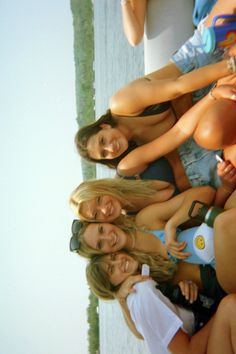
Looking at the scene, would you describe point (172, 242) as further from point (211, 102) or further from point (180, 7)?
point (180, 7)

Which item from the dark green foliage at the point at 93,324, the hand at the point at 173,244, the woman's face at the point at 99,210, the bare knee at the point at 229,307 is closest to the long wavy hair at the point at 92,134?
the woman's face at the point at 99,210

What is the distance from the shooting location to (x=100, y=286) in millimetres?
1951

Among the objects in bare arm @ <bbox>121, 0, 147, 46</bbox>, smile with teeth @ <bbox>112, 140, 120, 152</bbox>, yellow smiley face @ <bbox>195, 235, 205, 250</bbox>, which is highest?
bare arm @ <bbox>121, 0, 147, 46</bbox>

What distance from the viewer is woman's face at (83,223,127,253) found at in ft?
6.50

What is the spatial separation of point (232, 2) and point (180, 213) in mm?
1027

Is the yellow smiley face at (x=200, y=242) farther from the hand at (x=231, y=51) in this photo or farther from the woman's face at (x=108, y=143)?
the hand at (x=231, y=51)

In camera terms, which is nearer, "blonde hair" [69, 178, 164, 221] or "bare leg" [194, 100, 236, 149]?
"bare leg" [194, 100, 236, 149]

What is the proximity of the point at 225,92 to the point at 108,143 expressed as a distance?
63 centimetres

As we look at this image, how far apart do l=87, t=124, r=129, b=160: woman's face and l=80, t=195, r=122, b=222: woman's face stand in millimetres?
232

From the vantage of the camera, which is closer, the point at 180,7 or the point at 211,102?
the point at 211,102

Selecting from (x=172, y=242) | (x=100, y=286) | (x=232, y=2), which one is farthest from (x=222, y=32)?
(x=100, y=286)

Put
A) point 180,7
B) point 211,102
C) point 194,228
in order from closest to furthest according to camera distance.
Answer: point 211,102 → point 194,228 → point 180,7

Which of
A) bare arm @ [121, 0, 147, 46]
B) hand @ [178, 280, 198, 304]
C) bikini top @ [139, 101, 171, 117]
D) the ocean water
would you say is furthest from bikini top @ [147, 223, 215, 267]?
bare arm @ [121, 0, 147, 46]

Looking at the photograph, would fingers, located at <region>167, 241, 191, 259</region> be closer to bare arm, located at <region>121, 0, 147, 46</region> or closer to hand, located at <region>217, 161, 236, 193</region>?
hand, located at <region>217, 161, 236, 193</region>
